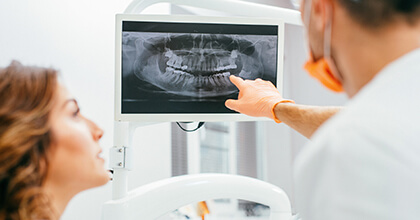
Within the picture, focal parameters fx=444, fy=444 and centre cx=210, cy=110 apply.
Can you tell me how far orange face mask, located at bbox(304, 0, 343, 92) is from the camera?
0.89 meters

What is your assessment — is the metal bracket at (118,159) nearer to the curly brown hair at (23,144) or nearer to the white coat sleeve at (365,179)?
the curly brown hair at (23,144)

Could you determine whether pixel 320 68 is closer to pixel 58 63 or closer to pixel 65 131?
pixel 65 131

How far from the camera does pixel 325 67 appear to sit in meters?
0.95

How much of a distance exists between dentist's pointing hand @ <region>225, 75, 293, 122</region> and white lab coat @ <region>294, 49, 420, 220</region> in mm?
817

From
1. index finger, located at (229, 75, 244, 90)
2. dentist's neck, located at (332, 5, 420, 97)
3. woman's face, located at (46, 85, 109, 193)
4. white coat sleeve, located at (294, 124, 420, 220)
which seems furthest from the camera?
index finger, located at (229, 75, 244, 90)

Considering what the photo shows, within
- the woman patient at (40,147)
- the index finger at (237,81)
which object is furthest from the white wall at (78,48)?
the index finger at (237,81)

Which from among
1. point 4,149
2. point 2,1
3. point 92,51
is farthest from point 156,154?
point 4,149

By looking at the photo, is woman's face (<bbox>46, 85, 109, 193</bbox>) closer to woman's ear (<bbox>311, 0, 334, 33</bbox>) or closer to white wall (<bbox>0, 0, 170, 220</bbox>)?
white wall (<bbox>0, 0, 170, 220</bbox>)

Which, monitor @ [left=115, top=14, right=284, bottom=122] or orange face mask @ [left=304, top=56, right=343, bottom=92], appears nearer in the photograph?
orange face mask @ [left=304, top=56, right=343, bottom=92]

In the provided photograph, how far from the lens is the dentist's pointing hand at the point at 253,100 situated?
1.57 meters

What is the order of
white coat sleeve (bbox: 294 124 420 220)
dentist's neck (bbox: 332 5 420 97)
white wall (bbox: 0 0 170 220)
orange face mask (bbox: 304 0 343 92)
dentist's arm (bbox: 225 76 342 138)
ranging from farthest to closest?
dentist's arm (bbox: 225 76 342 138) → white wall (bbox: 0 0 170 220) → orange face mask (bbox: 304 0 343 92) → dentist's neck (bbox: 332 5 420 97) → white coat sleeve (bbox: 294 124 420 220)

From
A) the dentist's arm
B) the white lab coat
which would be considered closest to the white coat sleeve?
the white lab coat

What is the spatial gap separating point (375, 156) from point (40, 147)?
741 millimetres

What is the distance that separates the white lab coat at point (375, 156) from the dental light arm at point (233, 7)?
999 mm
